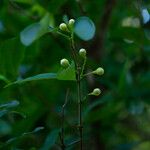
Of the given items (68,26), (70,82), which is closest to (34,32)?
(68,26)

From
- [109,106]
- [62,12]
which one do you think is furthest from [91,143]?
[62,12]

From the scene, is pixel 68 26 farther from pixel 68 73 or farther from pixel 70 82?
pixel 70 82

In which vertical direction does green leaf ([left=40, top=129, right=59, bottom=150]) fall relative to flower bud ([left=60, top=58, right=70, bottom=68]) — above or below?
below

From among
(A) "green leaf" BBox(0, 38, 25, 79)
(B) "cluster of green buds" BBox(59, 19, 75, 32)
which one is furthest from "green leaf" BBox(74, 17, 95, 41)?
(A) "green leaf" BBox(0, 38, 25, 79)

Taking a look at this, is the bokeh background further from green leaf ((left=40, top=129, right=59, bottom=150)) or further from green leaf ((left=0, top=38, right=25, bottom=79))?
green leaf ((left=40, top=129, right=59, bottom=150))

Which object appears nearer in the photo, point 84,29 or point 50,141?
point 84,29

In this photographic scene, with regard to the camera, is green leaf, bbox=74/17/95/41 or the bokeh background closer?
green leaf, bbox=74/17/95/41
